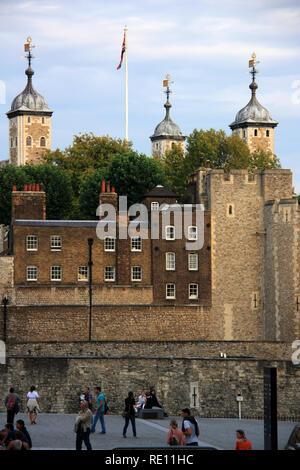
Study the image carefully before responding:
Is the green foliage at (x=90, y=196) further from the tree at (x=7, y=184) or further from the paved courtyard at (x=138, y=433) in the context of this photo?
the paved courtyard at (x=138, y=433)

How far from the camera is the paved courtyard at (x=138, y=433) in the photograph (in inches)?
1454

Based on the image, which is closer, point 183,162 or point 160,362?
point 160,362

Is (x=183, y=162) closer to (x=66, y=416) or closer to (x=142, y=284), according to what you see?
(x=142, y=284)

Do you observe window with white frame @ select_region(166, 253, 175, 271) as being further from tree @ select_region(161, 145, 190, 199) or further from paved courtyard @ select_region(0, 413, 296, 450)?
paved courtyard @ select_region(0, 413, 296, 450)

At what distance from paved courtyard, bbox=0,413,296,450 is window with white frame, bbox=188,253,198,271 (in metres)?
25.9

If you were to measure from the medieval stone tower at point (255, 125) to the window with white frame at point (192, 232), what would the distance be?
81465mm

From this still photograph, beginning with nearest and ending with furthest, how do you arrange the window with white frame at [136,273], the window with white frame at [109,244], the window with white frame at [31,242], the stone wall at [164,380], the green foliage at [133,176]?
the stone wall at [164,380], the window with white frame at [31,242], the window with white frame at [109,244], the window with white frame at [136,273], the green foliage at [133,176]

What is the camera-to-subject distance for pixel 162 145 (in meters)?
183

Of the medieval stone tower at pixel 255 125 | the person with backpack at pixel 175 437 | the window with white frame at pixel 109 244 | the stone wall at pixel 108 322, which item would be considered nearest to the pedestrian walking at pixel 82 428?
the person with backpack at pixel 175 437

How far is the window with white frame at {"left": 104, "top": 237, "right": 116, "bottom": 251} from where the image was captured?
74.4m

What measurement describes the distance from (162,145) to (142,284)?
10999 centimetres

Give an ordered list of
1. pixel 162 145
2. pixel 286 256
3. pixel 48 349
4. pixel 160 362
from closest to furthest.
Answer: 1. pixel 160 362
2. pixel 48 349
3. pixel 286 256
4. pixel 162 145
